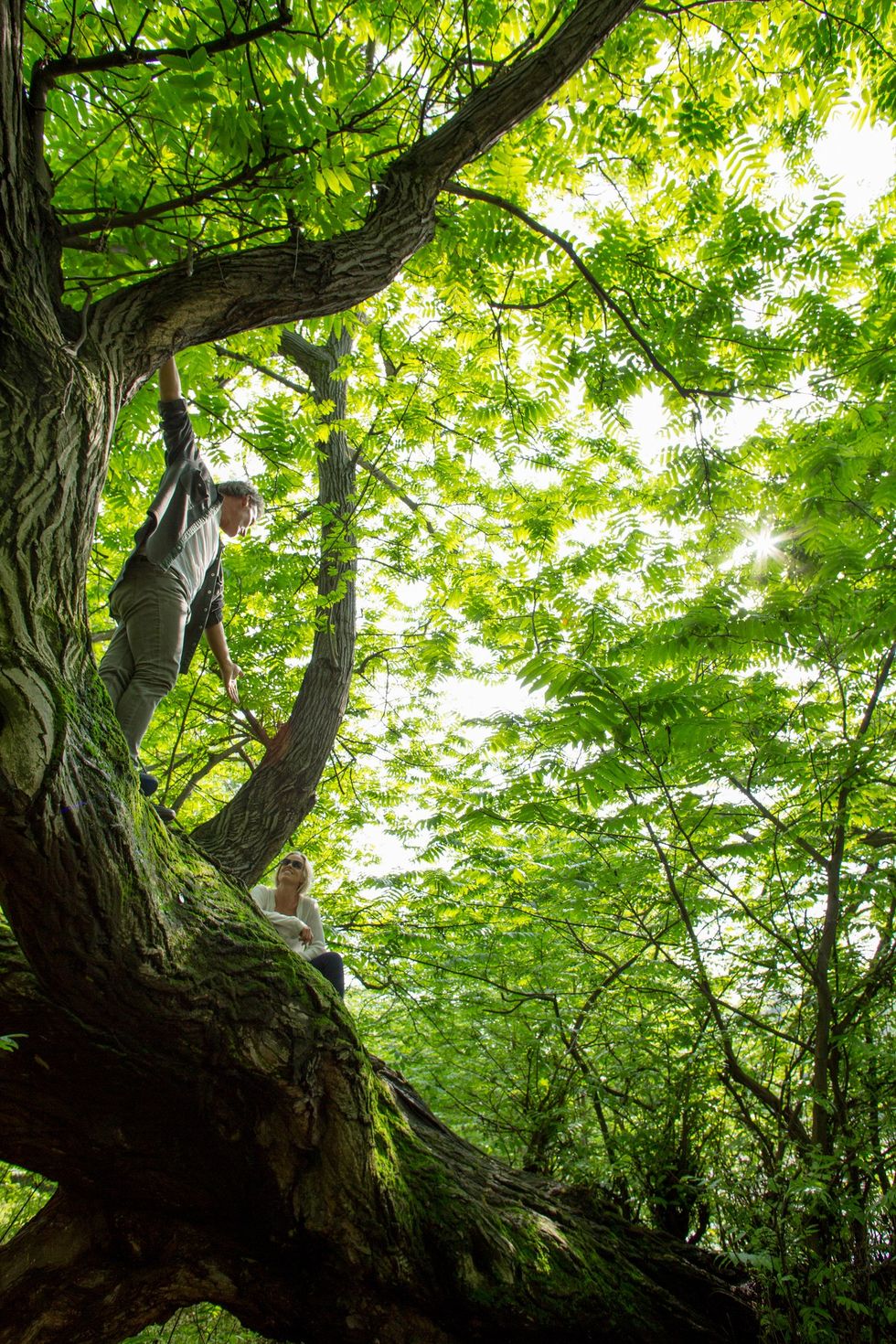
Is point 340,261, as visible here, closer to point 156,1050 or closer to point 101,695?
point 101,695

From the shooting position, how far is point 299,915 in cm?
416

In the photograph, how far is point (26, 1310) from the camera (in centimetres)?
215

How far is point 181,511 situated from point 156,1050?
2.06m

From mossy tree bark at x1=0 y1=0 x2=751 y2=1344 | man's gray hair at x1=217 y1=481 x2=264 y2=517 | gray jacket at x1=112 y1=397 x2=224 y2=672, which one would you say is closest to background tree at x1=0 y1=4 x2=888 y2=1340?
mossy tree bark at x1=0 y1=0 x2=751 y2=1344

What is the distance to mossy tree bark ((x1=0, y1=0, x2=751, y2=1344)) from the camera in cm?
172

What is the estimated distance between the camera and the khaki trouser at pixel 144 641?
8.88ft

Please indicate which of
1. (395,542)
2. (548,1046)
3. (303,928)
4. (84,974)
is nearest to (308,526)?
(395,542)

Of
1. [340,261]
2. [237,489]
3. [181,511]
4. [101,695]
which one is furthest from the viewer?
[237,489]

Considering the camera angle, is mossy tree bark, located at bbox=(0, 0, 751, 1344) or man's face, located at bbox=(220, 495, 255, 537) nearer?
mossy tree bark, located at bbox=(0, 0, 751, 1344)

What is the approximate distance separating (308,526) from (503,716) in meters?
3.38

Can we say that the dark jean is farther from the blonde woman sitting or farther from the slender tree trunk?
the slender tree trunk

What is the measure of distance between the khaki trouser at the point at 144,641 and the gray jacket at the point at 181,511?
0.06m

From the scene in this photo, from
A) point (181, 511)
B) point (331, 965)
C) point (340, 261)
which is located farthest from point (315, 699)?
point (340, 261)

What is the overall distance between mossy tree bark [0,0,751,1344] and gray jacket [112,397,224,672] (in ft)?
2.17
